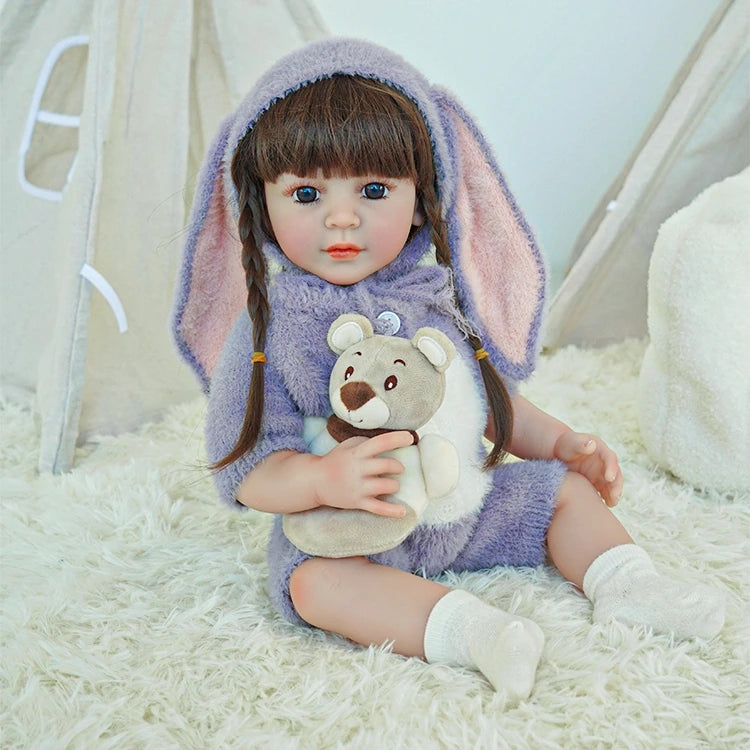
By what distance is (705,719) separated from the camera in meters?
0.73

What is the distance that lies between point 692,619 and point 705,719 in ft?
0.38

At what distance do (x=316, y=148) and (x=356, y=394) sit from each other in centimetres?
25

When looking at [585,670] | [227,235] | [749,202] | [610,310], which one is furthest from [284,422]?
[610,310]

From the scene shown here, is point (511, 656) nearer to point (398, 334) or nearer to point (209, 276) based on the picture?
point (398, 334)

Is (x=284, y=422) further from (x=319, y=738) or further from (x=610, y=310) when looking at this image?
(x=610, y=310)

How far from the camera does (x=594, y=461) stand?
1.04m

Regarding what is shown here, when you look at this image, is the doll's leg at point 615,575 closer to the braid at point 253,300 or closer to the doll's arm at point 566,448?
the doll's arm at point 566,448

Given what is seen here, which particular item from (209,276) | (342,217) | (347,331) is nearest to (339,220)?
(342,217)

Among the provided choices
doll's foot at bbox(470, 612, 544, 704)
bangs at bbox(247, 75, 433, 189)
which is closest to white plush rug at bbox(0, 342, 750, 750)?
doll's foot at bbox(470, 612, 544, 704)

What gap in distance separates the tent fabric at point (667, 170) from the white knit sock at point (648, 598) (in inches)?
34.6

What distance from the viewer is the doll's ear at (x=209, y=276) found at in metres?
0.98

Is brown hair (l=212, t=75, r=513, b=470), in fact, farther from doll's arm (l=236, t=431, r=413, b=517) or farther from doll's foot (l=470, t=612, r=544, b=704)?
doll's foot (l=470, t=612, r=544, b=704)

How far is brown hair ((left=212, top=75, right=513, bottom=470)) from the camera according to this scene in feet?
2.83

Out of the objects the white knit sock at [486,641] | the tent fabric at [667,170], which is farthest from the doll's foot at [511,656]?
the tent fabric at [667,170]
